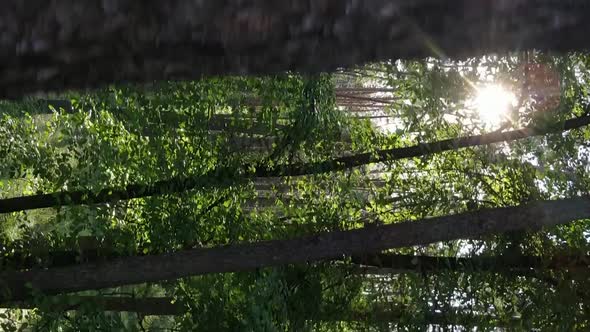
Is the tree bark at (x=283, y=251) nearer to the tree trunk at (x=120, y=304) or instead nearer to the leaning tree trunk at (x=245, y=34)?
the tree trunk at (x=120, y=304)

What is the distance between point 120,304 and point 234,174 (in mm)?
2569

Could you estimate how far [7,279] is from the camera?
8.11 meters

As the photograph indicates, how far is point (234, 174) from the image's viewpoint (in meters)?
9.65

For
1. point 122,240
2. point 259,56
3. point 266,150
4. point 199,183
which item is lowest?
point 259,56

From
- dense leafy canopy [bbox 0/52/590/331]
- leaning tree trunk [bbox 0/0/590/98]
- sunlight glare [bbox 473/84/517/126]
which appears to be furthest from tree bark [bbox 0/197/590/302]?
leaning tree trunk [bbox 0/0/590/98]

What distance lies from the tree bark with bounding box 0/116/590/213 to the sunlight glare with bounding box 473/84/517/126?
294 mm

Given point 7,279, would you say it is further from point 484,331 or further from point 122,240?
point 484,331

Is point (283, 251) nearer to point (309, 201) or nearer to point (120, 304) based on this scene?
point (309, 201)

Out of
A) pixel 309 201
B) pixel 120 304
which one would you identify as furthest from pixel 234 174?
pixel 120 304

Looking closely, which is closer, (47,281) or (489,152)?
(47,281)

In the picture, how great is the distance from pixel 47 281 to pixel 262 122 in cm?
365

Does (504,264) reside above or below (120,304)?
above

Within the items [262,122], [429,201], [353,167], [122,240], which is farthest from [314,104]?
[122,240]

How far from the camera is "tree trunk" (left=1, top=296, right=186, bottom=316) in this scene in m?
8.19
